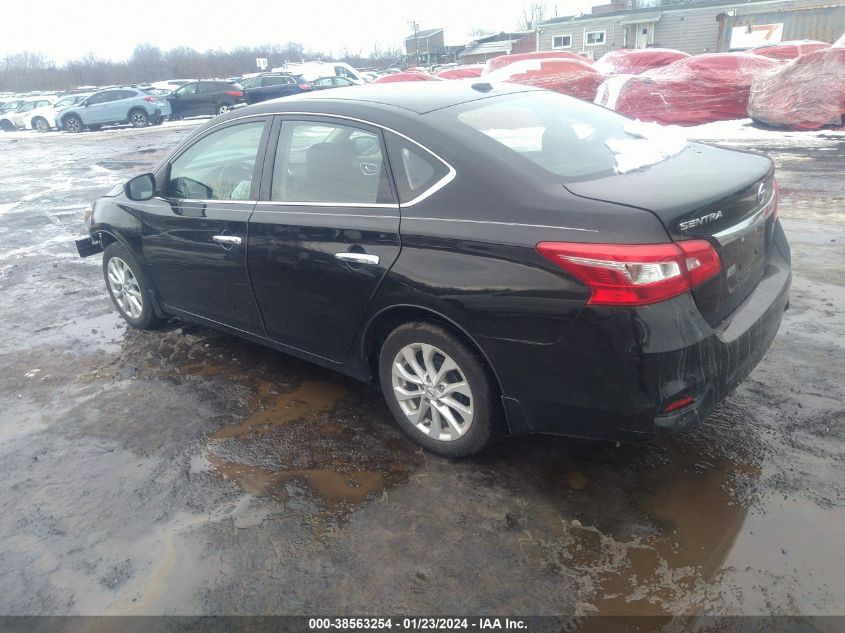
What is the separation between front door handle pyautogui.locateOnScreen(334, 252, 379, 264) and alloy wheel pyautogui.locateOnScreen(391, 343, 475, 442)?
0.45m

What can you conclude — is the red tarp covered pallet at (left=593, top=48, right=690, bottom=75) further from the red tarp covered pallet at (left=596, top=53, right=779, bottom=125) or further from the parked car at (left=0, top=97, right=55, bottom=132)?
the parked car at (left=0, top=97, right=55, bottom=132)

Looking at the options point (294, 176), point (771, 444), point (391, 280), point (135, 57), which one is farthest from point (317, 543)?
point (135, 57)

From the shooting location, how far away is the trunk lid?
256 centimetres

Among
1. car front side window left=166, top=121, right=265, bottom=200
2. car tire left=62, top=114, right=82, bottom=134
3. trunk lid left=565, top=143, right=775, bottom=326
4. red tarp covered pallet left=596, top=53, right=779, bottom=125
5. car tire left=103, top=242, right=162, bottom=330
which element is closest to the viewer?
trunk lid left=565, top=143, right=775, bottom=326

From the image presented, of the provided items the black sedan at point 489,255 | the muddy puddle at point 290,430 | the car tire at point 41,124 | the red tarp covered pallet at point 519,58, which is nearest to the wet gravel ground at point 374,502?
the muddy puddle at point 290,430

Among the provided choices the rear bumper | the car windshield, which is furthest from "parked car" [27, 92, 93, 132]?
the rear bumper

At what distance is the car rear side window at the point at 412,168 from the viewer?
3016 mm

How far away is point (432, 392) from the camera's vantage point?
3189mm

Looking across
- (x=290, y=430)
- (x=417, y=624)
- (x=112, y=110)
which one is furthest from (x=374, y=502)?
(x=112, y=110)

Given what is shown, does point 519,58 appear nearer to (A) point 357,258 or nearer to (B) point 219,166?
(B) point 219,166

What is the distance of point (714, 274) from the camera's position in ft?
8.60

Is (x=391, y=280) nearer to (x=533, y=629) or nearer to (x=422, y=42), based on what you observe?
(x=533, y=629)

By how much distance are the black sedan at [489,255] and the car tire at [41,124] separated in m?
30.3

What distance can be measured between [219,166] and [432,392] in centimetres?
210
